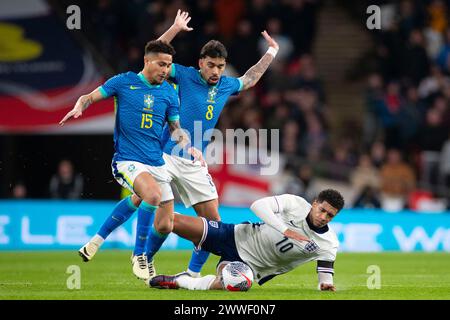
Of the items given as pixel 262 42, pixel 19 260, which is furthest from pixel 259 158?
pixel 19 260

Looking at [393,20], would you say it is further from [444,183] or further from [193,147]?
[193,147]

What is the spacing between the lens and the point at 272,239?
9992mm

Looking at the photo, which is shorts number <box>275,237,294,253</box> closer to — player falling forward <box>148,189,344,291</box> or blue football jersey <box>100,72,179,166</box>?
player falling forward <box>148,189,344,291</box>

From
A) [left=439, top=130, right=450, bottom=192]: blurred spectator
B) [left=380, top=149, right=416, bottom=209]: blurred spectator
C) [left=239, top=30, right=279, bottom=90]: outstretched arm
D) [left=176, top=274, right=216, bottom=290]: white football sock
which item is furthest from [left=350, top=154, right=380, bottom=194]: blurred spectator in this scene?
[left=176, top=274, right=216, bottom=290]: white football sock

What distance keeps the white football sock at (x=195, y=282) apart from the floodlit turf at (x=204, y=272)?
0.18 metres

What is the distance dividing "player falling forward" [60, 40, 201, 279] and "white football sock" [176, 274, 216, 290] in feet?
1.67

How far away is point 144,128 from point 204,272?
285cm

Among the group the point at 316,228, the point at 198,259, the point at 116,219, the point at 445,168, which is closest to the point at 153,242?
the point at 198,259

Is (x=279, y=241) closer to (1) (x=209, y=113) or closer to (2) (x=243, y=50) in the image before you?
(1) (x=209, y=113)

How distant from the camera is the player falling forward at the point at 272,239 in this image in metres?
9.73

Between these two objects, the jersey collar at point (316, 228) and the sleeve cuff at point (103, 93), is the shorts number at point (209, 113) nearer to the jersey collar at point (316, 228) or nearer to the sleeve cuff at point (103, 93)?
the sleeve cuff at point (103, 93)

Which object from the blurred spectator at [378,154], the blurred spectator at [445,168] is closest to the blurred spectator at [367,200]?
the blurred spectator at [378,154]

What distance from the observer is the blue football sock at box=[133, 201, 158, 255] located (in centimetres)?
1048

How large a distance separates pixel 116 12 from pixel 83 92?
198 cm
